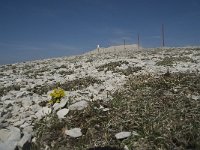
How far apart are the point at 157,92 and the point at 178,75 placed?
1.70 m

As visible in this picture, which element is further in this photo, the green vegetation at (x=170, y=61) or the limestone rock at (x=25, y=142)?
the green vegetation at (x=170, y=61)

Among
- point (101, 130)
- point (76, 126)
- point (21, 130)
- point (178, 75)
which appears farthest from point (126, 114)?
point (178, 75)

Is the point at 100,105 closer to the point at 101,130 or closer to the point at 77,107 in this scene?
the point at 77,107

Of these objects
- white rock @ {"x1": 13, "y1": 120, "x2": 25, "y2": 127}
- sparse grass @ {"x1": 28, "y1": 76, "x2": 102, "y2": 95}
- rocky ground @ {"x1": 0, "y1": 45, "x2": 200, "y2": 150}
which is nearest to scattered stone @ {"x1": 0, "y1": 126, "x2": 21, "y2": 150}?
rocky ground @ {"x1": 0, "y1": 45, "x2": 200, "y2": 150}

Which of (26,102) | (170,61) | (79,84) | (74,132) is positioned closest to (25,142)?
(74,132)

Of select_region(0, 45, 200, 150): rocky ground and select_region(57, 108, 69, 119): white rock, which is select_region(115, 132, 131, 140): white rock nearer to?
select_region(0, 45, 200, 150): rocky ground

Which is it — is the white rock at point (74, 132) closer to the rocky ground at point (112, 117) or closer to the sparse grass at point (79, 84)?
the rocky ground at point (112, 117)

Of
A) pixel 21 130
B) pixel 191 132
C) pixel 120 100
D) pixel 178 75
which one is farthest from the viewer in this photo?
pixel 178 75

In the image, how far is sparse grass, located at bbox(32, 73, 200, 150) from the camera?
5029 millimetres

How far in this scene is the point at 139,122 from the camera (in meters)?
5.63

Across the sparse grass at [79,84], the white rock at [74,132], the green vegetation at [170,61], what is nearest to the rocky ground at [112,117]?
the white rock at [74,132]

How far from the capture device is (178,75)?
8.63 meters

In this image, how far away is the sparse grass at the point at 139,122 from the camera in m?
5.03

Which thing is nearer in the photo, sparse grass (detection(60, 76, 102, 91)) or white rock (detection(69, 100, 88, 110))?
white rock (detection(69, 100, 88, 110))
